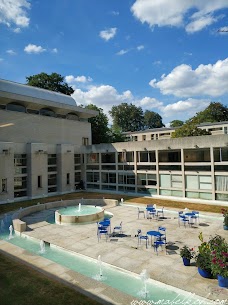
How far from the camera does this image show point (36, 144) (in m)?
35.6

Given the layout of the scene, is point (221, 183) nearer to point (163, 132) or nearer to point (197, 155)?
point (197, 155)

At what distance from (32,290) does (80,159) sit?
3353 cm

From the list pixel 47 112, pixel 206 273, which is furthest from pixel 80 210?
pixel 47 112

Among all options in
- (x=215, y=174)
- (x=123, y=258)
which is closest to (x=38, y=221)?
(x=123, y=258)

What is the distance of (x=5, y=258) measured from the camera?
14188mm

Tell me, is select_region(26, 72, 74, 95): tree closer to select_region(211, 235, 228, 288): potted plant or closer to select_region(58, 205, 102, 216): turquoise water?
select_region(58, 205, 102, 216): turquoise water

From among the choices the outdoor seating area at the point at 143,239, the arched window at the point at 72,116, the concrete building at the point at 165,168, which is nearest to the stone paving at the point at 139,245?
the outdoor seating area at the point at 143,239

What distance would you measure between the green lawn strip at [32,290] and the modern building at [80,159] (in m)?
21.9

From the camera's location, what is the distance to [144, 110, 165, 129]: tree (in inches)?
4798

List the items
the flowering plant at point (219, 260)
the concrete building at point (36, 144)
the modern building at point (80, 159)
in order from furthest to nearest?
the concrete building at point (36, 144), the modern building at point (80, 159), the flowering plant at point (219, 260)

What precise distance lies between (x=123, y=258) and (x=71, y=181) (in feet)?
89.5

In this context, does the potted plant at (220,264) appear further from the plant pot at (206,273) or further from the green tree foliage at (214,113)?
the green tree foliage at (214,113)

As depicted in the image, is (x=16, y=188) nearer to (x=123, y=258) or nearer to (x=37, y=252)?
(x=37, y=252)

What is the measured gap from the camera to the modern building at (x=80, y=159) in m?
29.3
